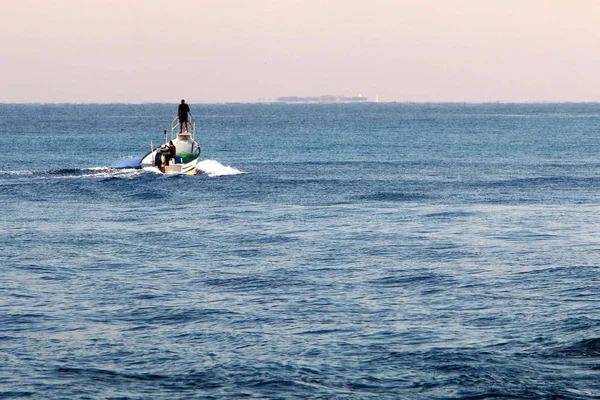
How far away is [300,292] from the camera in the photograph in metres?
20.8

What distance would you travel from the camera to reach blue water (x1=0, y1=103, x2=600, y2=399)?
47.9ft

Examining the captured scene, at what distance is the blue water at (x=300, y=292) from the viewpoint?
47.9 ft

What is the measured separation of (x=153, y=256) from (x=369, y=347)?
1093cm

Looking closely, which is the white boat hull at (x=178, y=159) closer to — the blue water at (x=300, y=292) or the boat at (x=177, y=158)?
the boat at (x=177, y=158)

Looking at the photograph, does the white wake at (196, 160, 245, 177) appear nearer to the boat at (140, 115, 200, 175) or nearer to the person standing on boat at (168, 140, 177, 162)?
the boat at (140, 115, 200, 175)

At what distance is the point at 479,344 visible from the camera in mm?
16312

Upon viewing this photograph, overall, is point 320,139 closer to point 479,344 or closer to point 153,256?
point 153,256

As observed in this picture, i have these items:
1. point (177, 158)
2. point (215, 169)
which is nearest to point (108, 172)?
point (177, 158)

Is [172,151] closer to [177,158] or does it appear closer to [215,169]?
[177,158]

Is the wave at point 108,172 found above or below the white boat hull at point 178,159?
below

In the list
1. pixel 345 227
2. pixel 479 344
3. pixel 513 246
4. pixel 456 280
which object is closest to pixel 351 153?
pixel 345 227

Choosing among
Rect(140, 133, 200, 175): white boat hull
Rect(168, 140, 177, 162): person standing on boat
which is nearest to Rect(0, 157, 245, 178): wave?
Rect(140, 133, 200, 175): white boat hull

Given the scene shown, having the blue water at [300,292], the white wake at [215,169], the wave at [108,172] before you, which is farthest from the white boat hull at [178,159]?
the blue water at [300,292]

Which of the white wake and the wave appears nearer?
the wave
